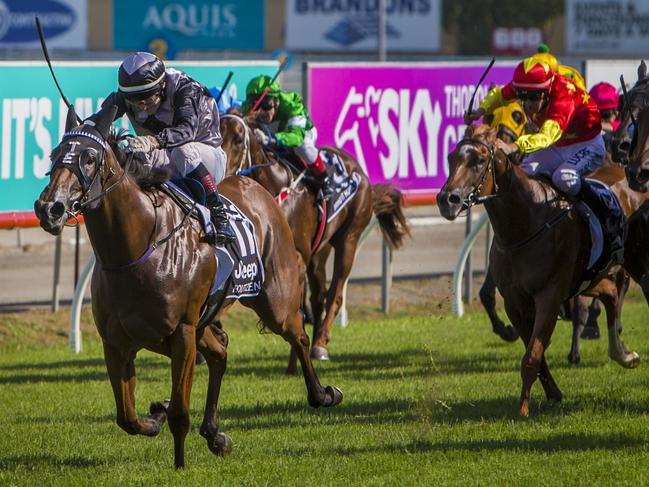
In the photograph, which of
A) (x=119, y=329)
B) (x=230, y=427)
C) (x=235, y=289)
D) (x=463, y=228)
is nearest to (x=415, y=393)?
(x=230, y=427)

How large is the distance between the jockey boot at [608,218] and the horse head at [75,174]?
3.57 metres

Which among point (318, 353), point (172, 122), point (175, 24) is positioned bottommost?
point (318, 353)

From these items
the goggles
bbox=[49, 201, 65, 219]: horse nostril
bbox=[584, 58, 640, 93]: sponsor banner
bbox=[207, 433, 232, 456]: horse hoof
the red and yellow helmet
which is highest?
bbox=[584, 58, 640, 93]: sponsor banner

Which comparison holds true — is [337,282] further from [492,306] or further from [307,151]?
[492,306]

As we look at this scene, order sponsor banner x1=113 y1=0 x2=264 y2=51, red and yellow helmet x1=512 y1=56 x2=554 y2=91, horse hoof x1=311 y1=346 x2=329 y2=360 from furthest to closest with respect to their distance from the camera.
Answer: sponsor banner x1=113 y1=0 x2=264 y2=51, horse hoof x1=311 y1=346 x2=329 y2=360, red and yellow helmet x1=512 y1=56 x2=554 y2=91

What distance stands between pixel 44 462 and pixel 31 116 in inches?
178

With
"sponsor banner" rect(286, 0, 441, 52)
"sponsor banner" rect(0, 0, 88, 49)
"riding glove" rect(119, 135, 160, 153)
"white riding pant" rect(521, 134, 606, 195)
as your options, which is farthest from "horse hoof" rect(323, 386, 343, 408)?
"sponsor banner" rect(286, 0, 441, 52)

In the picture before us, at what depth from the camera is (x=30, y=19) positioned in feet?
127

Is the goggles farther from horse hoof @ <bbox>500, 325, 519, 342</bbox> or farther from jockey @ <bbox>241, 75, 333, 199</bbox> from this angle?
horse hoof @ <bbox>500, 325, 519, 342</bbox>

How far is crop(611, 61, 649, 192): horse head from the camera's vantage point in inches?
283

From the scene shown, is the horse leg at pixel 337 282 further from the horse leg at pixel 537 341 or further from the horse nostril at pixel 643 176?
the horse nostril at pixel 643 176

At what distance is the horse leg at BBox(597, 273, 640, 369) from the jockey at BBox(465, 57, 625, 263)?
2.59ft

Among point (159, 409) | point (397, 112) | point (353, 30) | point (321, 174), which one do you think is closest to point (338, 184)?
point (321, 174)

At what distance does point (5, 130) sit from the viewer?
36.2 feet
